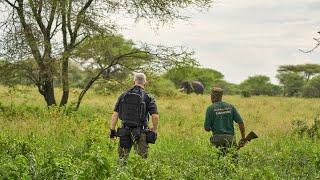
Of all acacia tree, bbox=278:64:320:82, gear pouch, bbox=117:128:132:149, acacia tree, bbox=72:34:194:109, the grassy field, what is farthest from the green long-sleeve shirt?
acacia tree, bbox=278:64:320:82

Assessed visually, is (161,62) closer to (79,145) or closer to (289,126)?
(289,126)

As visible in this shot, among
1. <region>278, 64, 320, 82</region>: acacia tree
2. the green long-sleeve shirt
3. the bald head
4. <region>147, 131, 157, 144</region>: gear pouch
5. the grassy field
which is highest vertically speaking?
<region>278, 64, 320, 82</region>: acacia tree

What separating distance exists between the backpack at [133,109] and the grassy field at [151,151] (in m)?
0.59

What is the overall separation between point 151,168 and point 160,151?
13.6ft

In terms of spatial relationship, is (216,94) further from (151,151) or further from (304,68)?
(304,68)

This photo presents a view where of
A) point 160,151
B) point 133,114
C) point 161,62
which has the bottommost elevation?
point 160,151

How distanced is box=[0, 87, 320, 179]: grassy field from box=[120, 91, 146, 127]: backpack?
1.94 ft

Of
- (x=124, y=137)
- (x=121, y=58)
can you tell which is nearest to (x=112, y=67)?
(x=121, y=58)

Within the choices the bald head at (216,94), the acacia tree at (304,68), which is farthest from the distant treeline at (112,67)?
the acacia tree at (304,68)

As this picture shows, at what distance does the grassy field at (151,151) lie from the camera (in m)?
6.14

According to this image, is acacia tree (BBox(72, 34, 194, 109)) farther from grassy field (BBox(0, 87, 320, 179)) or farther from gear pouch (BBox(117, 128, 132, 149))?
gear pouch (BBox(117, 128, 132, 149))

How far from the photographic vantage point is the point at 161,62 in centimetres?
1778

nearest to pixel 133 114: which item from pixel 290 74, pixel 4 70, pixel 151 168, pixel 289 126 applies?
pixel 151 168

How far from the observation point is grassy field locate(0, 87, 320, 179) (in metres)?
6.14
